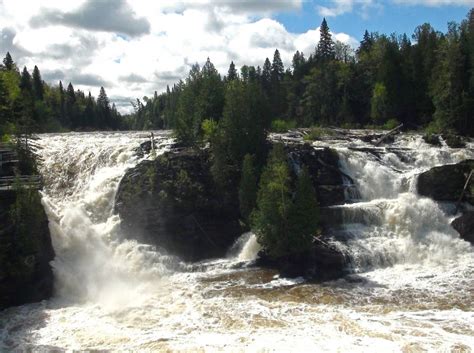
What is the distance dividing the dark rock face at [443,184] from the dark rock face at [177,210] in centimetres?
1350

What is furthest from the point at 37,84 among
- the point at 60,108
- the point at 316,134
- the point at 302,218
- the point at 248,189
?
the point at 302,218

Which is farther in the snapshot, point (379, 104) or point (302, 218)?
point (379, 104)

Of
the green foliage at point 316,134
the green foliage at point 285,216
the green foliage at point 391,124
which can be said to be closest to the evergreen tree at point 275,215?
the green foliage at point 285,216

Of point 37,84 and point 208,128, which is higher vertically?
point 37,84

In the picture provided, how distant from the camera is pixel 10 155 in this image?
34.4 metres

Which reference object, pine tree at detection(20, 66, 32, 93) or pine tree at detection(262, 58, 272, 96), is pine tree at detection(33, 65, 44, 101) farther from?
pine tree at detection(262, 58, 272, 96)

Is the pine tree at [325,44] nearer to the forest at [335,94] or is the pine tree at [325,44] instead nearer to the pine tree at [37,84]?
the forest at [335,94]

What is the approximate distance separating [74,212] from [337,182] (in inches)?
736

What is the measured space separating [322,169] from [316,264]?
9724 millimetres

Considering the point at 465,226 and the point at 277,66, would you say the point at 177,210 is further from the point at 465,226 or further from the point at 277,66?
the point at 277,66

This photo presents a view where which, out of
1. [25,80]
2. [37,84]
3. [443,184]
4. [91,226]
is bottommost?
[91,226]

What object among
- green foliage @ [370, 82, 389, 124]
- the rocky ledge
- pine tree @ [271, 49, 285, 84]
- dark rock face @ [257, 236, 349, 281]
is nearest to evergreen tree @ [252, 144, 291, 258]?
dark rock face @ [257, 236, 349, 281]

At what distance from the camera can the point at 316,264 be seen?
2891 centimetres

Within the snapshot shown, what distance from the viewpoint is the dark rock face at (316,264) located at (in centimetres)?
2820
